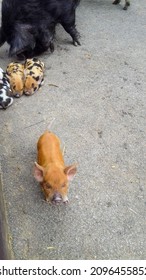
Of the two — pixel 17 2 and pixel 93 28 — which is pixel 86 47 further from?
pixel 17 2

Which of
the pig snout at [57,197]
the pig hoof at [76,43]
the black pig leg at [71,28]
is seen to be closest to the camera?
the pig snout at [57,197]

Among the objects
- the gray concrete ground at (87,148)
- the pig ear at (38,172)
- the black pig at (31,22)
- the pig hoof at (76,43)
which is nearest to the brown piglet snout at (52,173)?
the pig ear at (38,172)

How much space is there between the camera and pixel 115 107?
2.81 m

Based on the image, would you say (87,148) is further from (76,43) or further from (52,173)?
(76,43)

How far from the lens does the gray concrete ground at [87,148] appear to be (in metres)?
2.01

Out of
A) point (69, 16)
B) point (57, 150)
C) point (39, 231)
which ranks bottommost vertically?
point (39, 231)

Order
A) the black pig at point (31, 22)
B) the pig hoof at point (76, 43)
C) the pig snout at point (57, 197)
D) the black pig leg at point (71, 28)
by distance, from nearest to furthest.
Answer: the pig snout at point (57, 197) < the black pig at point (31, 22) < the black pig leg at point (71, 28) < the pig hoof at point (76, 43)

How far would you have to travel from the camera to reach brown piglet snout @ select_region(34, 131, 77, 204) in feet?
6.31

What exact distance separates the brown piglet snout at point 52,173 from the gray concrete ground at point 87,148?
184mm

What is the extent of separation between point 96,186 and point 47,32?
150cm

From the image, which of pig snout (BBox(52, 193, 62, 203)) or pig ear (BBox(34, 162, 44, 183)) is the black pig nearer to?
pig ear (BBox(34, 162, 44, 183))

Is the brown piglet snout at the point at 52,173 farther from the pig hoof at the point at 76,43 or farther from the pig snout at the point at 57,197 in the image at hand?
the pig hoof at the point at 76,43

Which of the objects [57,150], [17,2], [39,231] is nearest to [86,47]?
[17,2]

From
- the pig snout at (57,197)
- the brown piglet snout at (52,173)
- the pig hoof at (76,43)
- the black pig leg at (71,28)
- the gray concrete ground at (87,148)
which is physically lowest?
the gray concrete ground at (87,148)
